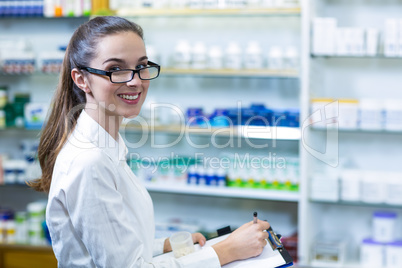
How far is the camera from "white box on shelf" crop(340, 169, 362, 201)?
3.34 m

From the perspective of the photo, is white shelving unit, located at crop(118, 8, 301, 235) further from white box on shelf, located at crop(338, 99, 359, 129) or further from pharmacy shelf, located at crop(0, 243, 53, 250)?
pharmacy shelf, located at crop(0, 243, 53, 250)

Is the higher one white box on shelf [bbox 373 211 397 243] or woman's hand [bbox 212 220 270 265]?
woman's hand [bbox 212 220 270 265]

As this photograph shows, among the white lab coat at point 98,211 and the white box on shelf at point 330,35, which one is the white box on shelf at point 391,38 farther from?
the white lab coat at point 98,211

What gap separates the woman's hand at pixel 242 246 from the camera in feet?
5.15

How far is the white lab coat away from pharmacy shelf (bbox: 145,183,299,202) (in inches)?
80.4

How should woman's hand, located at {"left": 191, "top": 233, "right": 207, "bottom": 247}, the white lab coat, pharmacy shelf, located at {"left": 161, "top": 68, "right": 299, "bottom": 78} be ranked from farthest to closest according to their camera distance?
pharmacy shelf, located at {"left": 161, "top": 68, "right": 299, "bottom": 78}
woman's hand, located at {"left": 191, "top": 233, "right": 207, "bottom": 247}
the white lab coat

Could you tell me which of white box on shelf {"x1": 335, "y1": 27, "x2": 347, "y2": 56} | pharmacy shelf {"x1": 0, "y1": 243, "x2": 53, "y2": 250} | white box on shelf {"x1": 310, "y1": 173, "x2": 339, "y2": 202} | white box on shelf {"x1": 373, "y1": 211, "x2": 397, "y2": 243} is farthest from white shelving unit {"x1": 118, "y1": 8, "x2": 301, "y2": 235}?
pharmacy shelf {"x1": 0, "y1": 243, "x2": 53, "y2": 250}

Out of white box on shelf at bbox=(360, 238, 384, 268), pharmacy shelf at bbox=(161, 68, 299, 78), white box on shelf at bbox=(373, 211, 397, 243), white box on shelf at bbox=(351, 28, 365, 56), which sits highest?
white box on shelf at bbox=(351, 28, 365, 56)

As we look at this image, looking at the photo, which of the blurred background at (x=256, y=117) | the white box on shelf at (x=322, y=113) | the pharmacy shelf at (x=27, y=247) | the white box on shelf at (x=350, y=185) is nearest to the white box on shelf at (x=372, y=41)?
the blurred background at (x=256, y=117)

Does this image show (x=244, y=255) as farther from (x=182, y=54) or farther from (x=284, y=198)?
(x=182, y=54)

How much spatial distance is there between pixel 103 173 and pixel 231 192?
7.48ft

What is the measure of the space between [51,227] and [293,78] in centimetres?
263

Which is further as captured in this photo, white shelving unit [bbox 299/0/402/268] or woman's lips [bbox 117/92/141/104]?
white shelving unit [bbox 299/0/402/268]

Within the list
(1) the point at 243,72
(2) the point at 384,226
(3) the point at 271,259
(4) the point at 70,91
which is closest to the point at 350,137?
(2) the point at 384,226
